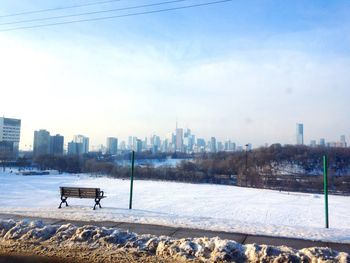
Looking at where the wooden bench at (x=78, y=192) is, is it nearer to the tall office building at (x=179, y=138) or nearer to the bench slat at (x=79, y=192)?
the bench slat at (x=79, y=192)

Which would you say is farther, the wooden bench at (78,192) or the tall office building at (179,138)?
the tall office building at (179,138)

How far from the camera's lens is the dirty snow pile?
6.13m

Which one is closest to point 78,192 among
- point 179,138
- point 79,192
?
point 79,192

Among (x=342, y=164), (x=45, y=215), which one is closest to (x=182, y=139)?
(x=342, y=164)

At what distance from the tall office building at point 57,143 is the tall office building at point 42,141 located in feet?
5.68

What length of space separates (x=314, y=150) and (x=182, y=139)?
105065 mm

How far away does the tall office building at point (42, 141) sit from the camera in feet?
498

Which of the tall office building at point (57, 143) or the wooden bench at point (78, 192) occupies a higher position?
the tall office building at point (57, 143)

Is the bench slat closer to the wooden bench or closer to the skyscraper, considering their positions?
the wooden bench

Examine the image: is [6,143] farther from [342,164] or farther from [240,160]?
[342,164]

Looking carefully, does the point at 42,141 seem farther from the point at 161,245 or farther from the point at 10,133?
the point at 161,245

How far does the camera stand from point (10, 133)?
429ft

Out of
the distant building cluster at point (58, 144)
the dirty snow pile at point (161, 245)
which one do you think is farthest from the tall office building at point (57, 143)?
the dirty snow pile at point (161, 245)

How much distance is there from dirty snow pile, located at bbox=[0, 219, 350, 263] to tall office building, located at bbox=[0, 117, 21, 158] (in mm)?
125323
